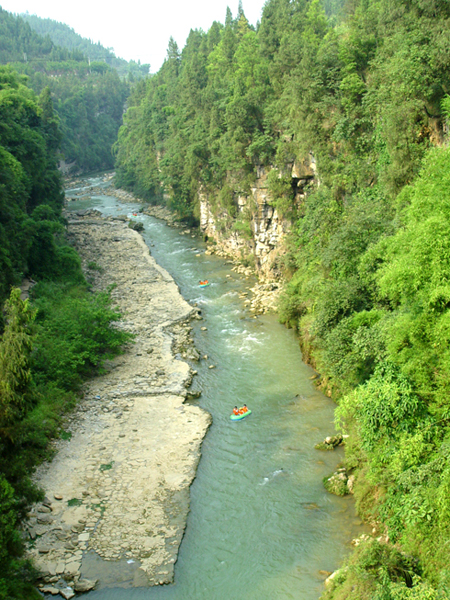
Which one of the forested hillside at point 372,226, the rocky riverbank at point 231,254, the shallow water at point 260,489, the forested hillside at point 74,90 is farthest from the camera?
the forested hillside at point 74,90

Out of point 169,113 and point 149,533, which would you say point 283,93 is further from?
point 169,113

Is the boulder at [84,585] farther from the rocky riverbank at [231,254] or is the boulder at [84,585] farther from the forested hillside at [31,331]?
the rocky riverbank at [231,254]

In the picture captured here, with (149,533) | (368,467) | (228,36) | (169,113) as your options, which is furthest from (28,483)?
(169,113)

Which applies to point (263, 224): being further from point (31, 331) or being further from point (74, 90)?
point (74, 90)

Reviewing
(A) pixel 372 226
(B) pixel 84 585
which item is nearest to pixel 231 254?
(A) pixel 372 226

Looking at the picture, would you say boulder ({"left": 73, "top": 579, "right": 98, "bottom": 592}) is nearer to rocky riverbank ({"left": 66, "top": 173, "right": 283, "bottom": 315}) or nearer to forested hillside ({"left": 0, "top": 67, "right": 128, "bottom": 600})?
forested hillside ({"left": 0, "top": 67, "right": 128, "bottom": 600})

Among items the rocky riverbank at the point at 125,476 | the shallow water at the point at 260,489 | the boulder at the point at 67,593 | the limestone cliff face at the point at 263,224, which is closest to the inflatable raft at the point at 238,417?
the shallow water at the point at 260,489

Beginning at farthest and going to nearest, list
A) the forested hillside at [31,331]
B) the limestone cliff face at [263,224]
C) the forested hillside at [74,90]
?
the forested hillside at [74,90] → the limestone cliff face at [263,224] → the forested hillside at [31,331]
